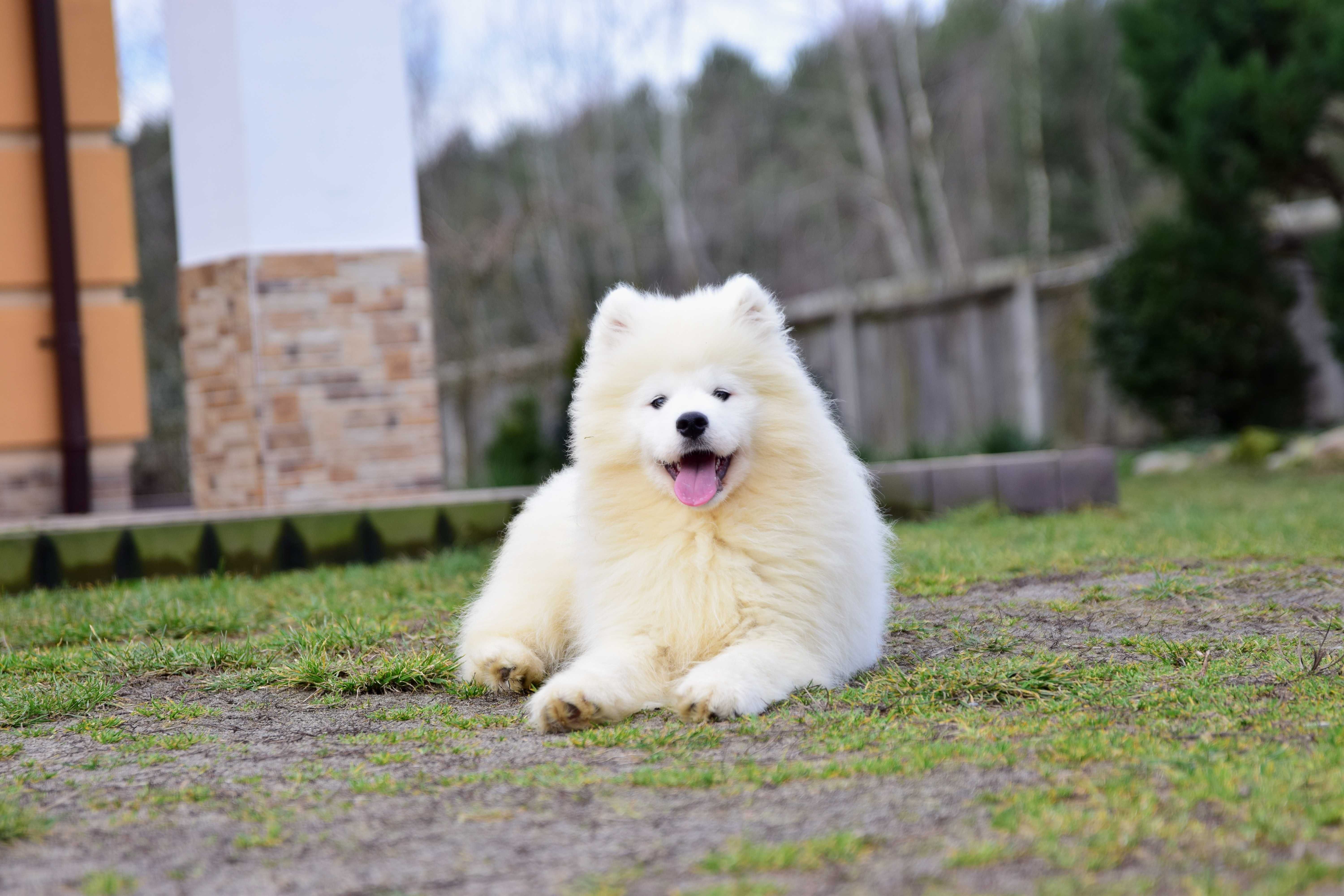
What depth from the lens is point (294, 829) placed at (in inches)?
98.4

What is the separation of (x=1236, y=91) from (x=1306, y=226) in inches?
75.5

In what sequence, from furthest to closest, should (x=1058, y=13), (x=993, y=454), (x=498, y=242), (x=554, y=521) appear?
1. (x=1058, y=13)
2. (x=498, y=242)
3. (x=993, y=454)
4. (x=554, y=521)

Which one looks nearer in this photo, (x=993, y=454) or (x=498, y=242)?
(x=993, y=454)

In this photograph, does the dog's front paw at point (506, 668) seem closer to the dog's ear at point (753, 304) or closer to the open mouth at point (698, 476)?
the open mouth at point (698, 476)

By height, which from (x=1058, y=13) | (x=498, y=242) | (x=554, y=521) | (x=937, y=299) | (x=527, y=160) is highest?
(x=1058, y=13)

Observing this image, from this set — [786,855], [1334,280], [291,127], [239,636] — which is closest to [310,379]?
[291,127]

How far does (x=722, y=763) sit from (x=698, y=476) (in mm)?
1059

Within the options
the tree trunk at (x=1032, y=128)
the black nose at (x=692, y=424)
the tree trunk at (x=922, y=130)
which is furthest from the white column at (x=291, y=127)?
the tree trunk at (x=1032, y=128)

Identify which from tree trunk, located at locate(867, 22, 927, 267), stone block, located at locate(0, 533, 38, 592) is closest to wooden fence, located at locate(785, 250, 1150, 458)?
tree trunk, located at locate(867, 22, 927, 267)

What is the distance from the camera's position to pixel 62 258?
328 inches

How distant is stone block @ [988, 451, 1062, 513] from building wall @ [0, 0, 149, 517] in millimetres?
5812

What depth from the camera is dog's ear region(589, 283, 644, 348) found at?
3.91m

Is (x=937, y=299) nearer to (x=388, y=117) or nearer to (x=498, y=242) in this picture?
(x=498, y=242)

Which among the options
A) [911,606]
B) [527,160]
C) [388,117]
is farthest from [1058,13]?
[911,606]
